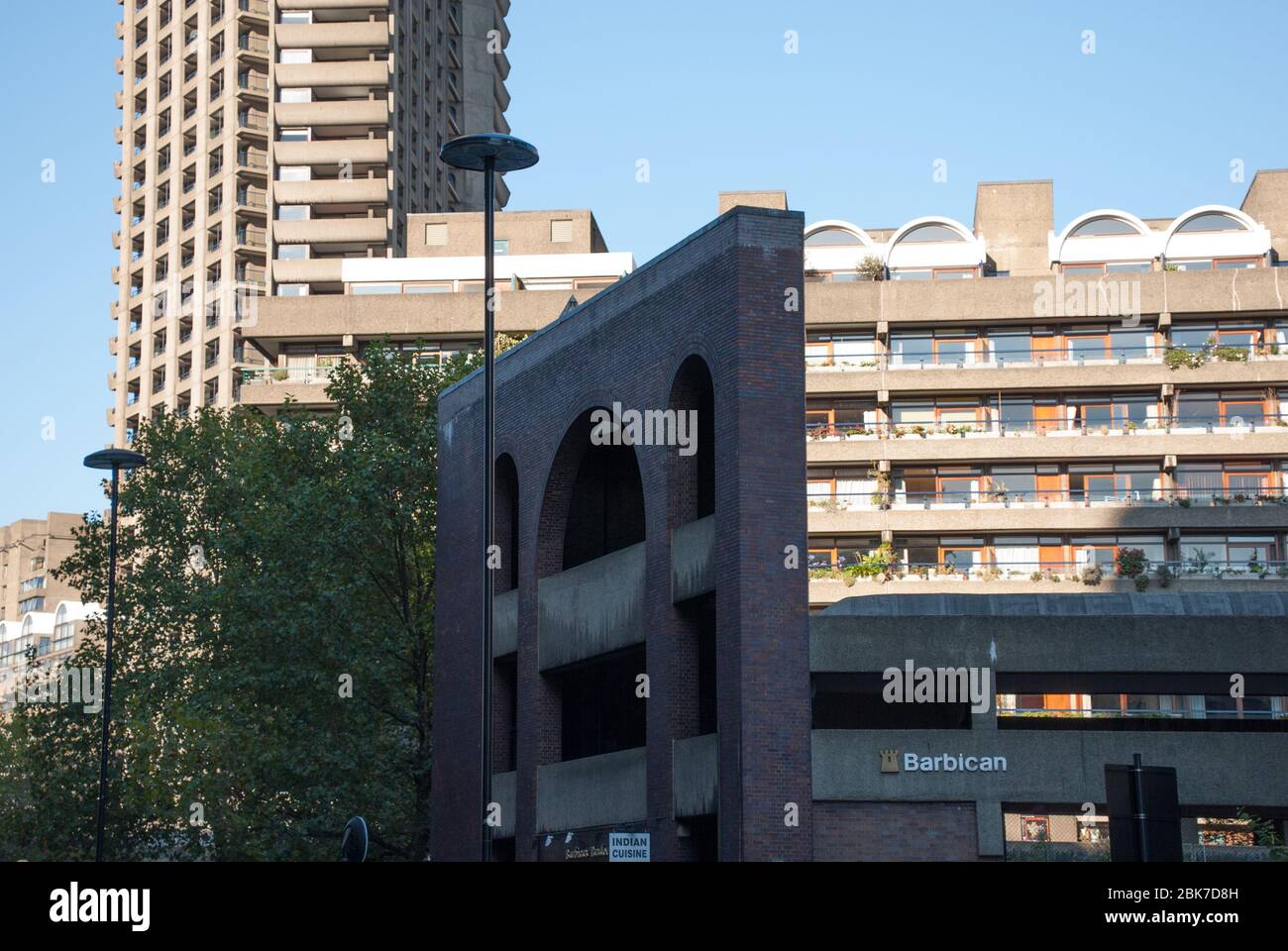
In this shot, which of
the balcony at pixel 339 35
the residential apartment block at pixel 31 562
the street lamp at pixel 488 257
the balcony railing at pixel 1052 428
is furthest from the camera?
the residential apartment block at pixel 31 562

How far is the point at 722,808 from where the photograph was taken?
24375 mm

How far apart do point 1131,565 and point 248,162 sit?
214 feet

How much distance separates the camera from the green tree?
1580 inches

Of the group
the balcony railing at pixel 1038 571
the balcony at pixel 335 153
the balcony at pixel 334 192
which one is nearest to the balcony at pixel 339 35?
the balcony at pixel 335 153

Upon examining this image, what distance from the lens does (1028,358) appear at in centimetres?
6531

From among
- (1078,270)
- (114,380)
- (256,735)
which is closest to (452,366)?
(256,735)

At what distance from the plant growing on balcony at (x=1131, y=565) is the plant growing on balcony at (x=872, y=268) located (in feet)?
54.4

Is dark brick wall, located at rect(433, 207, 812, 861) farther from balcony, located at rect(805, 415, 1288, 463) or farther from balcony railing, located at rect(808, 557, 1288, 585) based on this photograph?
balcony, located at rect(805, 415, 1288, 463)

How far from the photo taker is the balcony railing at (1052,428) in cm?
6331

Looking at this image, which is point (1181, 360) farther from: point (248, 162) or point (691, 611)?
point (248, 162)

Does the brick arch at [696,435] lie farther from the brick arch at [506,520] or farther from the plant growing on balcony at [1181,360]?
the plant growing on balcony at [1181,360]

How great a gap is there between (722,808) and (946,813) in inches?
140

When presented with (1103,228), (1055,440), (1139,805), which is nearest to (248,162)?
(1103,228)

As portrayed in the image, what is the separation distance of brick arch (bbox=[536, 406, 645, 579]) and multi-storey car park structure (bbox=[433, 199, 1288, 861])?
57 millimetres
